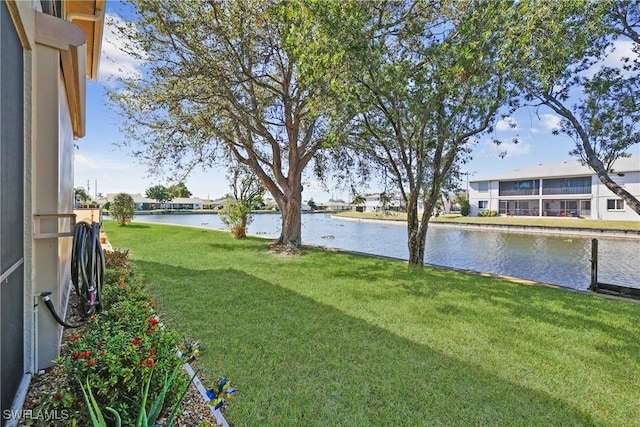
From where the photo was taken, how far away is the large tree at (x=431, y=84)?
648 centimetres

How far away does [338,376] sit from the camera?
305 cm

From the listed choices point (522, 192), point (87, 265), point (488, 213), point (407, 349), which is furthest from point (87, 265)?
point (522, 192)

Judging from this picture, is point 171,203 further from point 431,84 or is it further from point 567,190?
point 431,84

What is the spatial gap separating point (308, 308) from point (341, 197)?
9.08 meters

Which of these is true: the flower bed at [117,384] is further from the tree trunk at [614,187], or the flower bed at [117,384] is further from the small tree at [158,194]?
the small tree at [158,194]

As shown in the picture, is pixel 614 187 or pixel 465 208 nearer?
pixel 614 187

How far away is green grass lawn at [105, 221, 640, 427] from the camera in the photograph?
8.56ft

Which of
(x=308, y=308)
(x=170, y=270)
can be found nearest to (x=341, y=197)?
(x=170, y=270)

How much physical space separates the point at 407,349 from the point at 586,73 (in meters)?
7.15

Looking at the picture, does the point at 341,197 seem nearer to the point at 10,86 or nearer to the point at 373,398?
the point at 373,398

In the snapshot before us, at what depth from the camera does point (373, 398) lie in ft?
8.96

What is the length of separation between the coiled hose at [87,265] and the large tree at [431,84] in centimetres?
586

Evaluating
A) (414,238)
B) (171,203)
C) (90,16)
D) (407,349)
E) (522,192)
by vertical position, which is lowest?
(407,349)

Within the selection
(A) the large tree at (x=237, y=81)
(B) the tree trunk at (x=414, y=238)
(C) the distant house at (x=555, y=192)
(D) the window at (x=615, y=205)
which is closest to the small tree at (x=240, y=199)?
(A) the large tree at (x=237, y=81)
